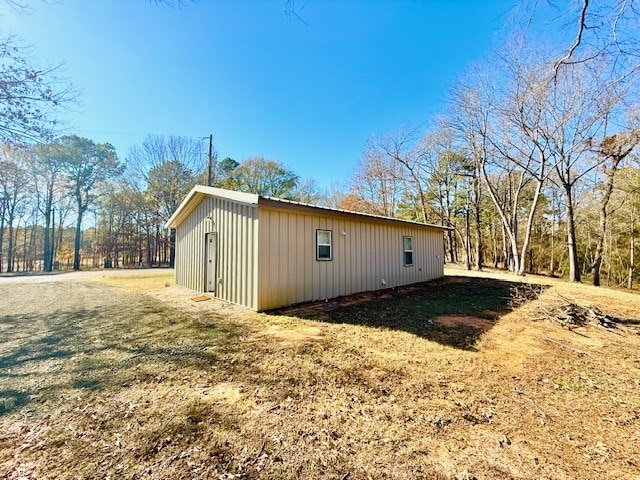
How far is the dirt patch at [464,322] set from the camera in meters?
5.25

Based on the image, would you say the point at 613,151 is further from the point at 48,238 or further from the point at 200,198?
the point at 48,238

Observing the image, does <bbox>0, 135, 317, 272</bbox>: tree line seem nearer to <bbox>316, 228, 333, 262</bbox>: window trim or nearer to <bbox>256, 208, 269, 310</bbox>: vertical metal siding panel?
<bbox>316, 228, 333, 262</bbox>: window trim

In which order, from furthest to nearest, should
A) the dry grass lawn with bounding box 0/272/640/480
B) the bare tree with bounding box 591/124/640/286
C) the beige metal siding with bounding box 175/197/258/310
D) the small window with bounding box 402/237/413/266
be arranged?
the bare tree with bounding box 591/124/640/286
the small window with bounding box 402/237/413/266
the beige metal siding with bounding box 175/197/258/310
the dry grass lawn with bounding box 0/272/640/480

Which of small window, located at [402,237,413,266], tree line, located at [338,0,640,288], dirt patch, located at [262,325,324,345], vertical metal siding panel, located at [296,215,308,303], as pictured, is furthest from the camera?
small window, located at [402,237,413,266]

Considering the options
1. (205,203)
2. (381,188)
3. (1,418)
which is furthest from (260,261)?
(381,188)

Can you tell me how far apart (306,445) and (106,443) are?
1.48 meters

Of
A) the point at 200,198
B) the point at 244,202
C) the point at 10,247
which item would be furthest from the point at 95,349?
the point at 10,247

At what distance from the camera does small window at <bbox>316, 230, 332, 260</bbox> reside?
24.3 ft

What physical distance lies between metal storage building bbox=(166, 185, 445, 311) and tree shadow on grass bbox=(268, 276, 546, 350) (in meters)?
0.52

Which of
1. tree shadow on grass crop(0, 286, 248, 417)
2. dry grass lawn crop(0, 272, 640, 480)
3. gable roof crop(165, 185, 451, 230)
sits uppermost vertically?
gable roof crop(165, 185, 451, 230)

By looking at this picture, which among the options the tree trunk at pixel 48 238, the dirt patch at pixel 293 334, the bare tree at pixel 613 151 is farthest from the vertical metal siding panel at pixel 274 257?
the tree trunk at pixel 48 238

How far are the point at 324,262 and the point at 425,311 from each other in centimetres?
273

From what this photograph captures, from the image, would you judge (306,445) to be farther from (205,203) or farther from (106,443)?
(205,203)

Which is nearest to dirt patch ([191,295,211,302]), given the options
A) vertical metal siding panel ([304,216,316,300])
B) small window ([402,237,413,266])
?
vertical metal siding panel ([304,216,316,300])
